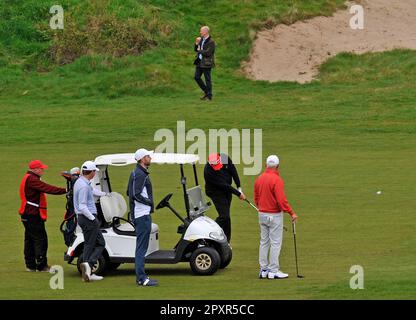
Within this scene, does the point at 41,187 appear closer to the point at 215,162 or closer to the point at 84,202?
the point at 84,202

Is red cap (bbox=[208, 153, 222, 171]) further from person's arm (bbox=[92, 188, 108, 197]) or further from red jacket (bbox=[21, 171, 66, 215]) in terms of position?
red jacket (bbox=[21, 171, 66, 215])

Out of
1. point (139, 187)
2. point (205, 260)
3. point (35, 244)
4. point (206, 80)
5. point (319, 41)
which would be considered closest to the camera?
point (139, 187)

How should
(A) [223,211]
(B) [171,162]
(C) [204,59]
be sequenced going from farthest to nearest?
(C) [204,59]
(A) [223,211]
(B) [171,162]

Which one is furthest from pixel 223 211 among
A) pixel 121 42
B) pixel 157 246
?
pixel 121 42

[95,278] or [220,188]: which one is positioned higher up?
[220,188]

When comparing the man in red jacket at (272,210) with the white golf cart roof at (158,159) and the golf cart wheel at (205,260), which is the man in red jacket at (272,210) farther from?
the white golf cart roof at (158,159)

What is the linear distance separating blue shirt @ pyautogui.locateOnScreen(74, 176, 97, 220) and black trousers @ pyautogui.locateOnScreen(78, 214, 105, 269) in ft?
0.28

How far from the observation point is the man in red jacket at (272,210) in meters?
18.6

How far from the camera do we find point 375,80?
4106cm

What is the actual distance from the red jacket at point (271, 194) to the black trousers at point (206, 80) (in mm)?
18988

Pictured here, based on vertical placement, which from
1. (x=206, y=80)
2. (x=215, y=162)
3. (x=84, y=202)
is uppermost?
(x=206, y=80)

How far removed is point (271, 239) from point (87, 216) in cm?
286

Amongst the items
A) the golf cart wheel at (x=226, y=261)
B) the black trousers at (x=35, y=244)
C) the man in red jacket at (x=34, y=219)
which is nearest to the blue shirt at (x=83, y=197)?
the man in red jacket at (x=34, y=219)

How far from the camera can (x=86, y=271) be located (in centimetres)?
1875
